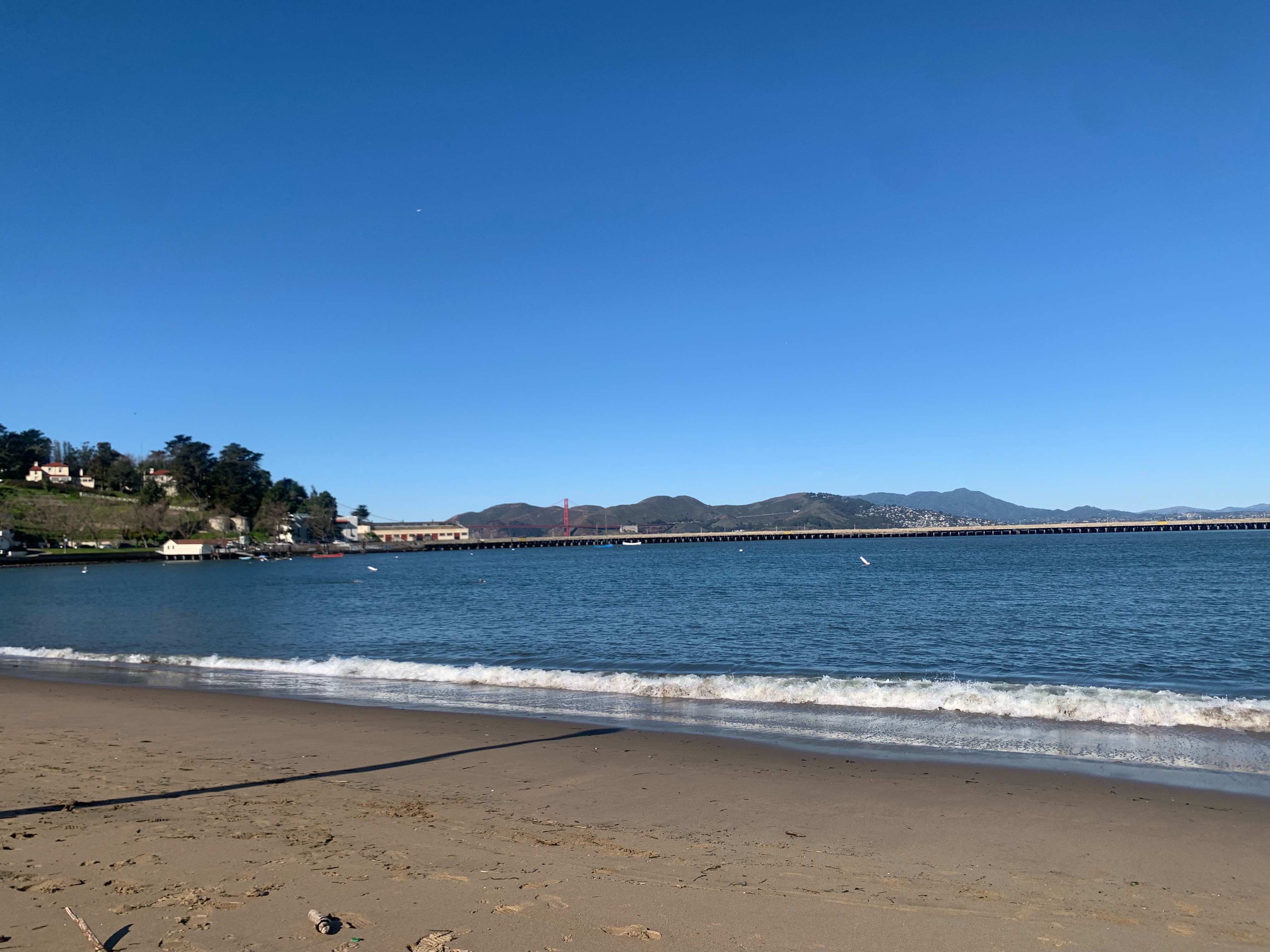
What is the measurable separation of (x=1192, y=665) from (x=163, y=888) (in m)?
19.2

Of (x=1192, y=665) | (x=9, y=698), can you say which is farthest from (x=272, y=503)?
(x=1192, y=665)

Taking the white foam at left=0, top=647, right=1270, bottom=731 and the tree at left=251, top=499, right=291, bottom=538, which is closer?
the white foam at left=0, top=647, right=1270, bottom=731

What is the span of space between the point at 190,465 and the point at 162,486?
26.8ft

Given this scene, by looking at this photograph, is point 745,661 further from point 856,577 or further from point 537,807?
point 856,577

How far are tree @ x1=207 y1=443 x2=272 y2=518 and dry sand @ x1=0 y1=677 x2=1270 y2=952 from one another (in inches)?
5741

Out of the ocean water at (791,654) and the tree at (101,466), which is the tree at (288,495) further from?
the ocean water at (791,654)

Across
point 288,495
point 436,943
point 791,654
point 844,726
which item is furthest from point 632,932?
point 288,495

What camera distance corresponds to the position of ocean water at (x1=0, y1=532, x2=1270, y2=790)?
11492mm

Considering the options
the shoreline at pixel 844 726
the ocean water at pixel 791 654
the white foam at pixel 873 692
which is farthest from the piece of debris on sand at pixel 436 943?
the white foam at pixel 873 692

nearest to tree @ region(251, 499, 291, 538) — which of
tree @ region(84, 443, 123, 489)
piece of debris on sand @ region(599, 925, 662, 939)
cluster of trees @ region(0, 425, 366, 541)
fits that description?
cluster of trees @ region(0, 425, 366, 541)

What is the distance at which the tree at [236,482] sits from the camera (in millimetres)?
140750

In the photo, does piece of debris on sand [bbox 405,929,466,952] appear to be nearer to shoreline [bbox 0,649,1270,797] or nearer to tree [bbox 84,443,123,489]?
shoreline [bbox 0,649,1270,797]

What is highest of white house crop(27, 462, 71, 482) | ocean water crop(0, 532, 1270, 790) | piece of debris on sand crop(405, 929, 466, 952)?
white house crop(27, 462, 71, 482)

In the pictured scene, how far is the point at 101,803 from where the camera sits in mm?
7438
